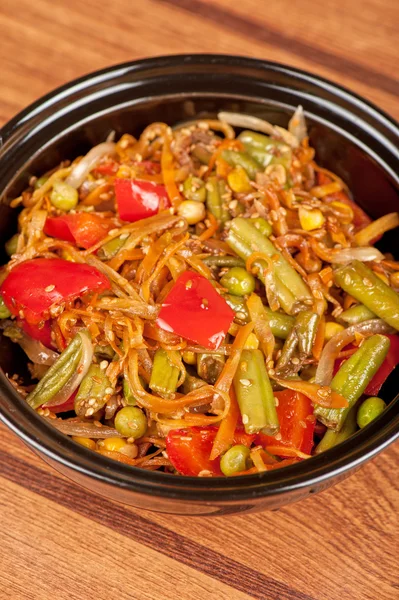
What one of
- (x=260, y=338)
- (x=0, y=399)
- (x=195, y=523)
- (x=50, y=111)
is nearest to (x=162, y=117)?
(x=50, y=111)

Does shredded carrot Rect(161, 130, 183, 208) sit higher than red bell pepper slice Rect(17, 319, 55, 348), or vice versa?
shredded carrot Rect(161, 130, 183, 208)

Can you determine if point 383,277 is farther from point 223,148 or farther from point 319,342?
point 223,148

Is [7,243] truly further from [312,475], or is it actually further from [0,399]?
[312,475]

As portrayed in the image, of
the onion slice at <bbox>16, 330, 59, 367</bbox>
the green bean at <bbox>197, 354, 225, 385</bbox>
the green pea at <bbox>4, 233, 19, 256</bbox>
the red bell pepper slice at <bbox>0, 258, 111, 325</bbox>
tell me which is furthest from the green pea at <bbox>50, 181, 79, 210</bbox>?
the green bean at <bbox>197, 354, 225, 385</bbox>

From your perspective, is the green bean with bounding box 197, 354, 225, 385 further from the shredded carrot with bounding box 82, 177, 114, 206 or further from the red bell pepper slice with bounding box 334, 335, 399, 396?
the shredded carrot with bounding box 82, 177, 114, 206

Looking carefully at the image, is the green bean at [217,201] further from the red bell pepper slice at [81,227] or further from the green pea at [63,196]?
the green pea at [63,196]

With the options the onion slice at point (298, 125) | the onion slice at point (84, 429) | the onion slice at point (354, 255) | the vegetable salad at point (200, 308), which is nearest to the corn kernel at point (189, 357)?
the vegetable salad at point (200, 308)

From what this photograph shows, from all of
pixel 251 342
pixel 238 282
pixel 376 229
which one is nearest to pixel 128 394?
pixel 251 342
